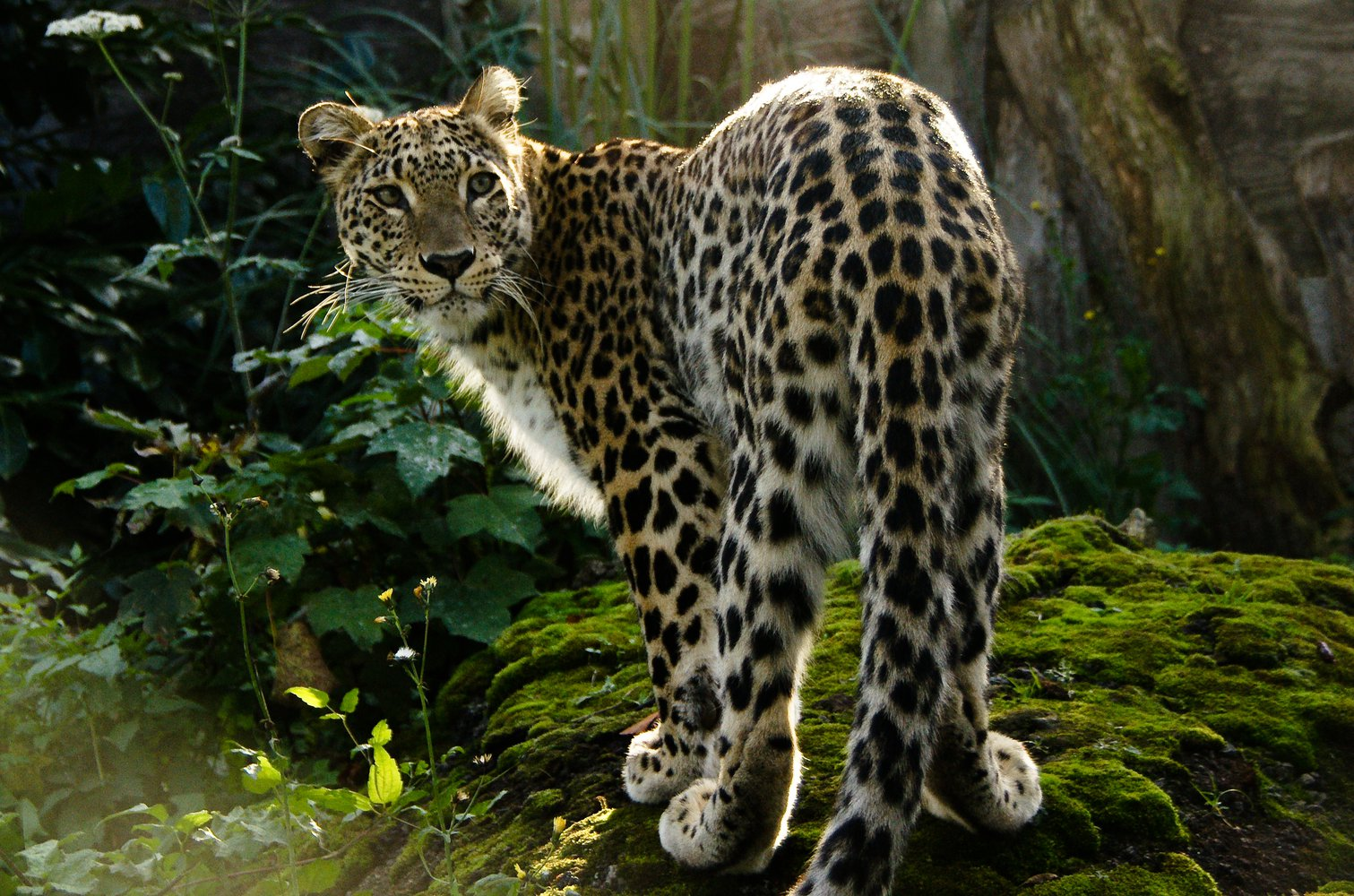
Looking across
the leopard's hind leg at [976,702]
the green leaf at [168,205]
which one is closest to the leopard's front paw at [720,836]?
the leopard's hind leg at [976,702]

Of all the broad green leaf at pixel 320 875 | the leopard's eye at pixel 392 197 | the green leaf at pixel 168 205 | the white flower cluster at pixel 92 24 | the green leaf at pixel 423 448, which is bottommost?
the broad green leaf at pixel 320 875

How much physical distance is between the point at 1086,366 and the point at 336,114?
5205mm

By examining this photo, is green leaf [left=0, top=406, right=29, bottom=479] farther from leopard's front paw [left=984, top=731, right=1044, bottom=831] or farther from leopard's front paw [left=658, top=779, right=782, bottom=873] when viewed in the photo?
leopard's front paw [left=984, top=731, right=1044, bottom=831]

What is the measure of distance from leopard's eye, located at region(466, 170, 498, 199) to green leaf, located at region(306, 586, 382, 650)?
1.70m

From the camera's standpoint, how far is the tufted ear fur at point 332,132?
4945 mm

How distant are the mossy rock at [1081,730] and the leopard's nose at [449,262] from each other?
1.67 m

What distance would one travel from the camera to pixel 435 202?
4.66 meters

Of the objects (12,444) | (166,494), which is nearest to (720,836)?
(166,494)

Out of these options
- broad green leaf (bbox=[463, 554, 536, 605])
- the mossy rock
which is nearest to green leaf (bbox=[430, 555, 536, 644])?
broad green leaf (bbox=[463, 554, 536, 605])

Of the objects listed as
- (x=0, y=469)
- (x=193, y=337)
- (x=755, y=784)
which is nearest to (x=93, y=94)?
(x=193, y=337)

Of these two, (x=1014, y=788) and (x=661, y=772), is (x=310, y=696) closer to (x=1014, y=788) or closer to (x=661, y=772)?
(x=661, y=772)

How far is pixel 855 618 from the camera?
526 centimetres

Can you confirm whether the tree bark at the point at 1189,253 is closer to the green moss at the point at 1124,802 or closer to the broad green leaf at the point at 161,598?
the green moss at the point at 1124,802

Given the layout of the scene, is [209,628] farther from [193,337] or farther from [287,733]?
[193,337]
